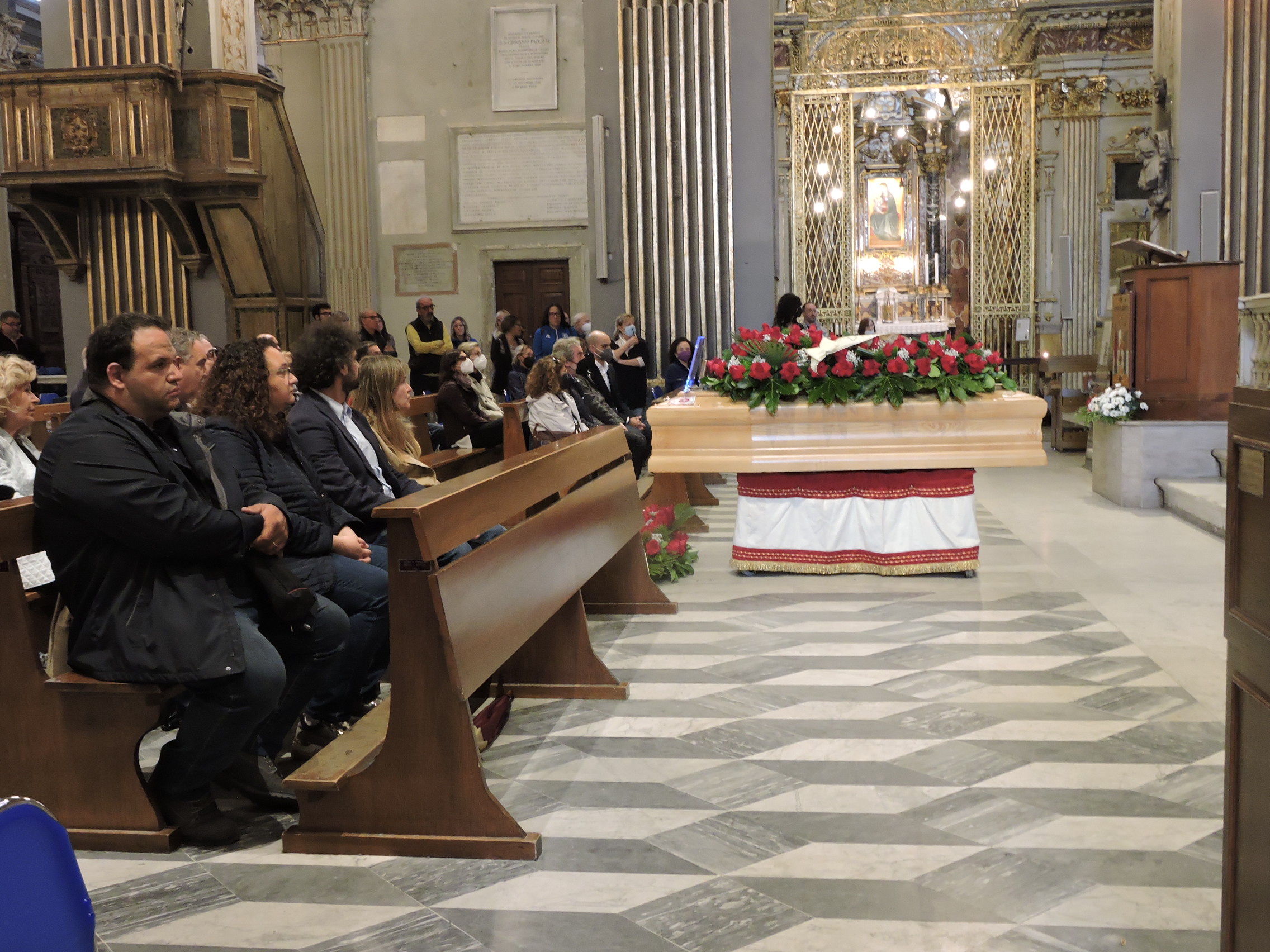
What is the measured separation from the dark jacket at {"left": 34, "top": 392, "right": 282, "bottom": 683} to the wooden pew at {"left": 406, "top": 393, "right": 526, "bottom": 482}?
3.13 metres

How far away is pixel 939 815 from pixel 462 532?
4.55 ft

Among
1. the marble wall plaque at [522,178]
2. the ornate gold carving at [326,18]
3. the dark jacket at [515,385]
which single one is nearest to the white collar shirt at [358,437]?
the dark jacket at [515,385]

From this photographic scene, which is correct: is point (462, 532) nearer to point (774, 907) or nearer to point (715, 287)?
point (774, 907)

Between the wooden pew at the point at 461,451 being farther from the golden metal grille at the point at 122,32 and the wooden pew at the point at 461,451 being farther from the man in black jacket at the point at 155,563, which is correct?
the golden metal grille at the point at 122,32

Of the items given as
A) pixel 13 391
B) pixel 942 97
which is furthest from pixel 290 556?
pixel 942 97

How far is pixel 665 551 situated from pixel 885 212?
1550cm

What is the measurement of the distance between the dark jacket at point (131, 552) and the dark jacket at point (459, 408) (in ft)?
15.8

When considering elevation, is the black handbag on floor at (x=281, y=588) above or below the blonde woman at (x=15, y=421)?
below

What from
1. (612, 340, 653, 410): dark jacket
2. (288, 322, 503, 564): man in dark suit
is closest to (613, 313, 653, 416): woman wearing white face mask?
(612, 340, 653, 410): dark jacket

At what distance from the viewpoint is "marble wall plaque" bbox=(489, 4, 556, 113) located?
493 inches

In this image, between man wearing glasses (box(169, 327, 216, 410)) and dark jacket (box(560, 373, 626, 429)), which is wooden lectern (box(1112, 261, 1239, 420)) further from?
man wearing glasses (box(169, 327, 216, 410))

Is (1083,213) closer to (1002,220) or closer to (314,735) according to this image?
(1002,220)

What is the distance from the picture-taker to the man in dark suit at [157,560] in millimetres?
2650

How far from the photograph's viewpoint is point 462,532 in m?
2.88
